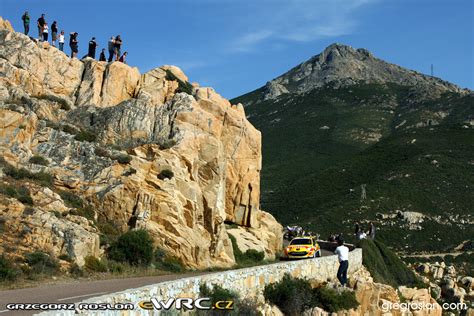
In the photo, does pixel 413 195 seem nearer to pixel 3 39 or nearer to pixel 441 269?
pixel 441 269

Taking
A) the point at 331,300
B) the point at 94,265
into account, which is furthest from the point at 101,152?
the point at 331,300

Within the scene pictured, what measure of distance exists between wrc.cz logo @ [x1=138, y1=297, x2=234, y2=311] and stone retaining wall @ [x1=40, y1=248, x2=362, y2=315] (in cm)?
11

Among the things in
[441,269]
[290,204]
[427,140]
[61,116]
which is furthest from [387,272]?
[427,140]

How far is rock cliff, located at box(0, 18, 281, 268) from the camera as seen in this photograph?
24.5 meters

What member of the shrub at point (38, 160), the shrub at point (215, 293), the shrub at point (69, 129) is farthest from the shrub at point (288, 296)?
the shrub at point (69, 129)

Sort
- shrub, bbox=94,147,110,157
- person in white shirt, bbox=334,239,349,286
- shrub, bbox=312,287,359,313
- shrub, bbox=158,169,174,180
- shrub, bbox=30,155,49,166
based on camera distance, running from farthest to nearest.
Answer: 1. shrub, bbox=158,169,174,180
2. shrub, bbox=94,147,110,157
3. shrub, bbox=30,155,49,166
4. person in white shirt, bbox=334,239,349,286
5. shrub, bbox=312,287,359,313

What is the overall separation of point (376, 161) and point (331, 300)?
8252 cm

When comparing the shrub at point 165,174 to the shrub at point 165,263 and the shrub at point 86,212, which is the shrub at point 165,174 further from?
the shrub at point 165,263

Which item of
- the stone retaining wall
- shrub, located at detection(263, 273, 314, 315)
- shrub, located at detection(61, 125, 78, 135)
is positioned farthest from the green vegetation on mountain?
shrub, located at detection(263, 273, 314, 315)

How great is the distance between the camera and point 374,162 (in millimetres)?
100875

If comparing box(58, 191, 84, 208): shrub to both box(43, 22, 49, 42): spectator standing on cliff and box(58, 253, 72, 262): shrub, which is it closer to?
box(58, 253, 72, 262): shrub

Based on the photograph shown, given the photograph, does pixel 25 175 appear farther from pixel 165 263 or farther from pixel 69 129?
pixel 165 263

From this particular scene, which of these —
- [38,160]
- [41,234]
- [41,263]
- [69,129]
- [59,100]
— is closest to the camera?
[41,263]

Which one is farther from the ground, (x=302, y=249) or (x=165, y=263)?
(x=302, y=249)
